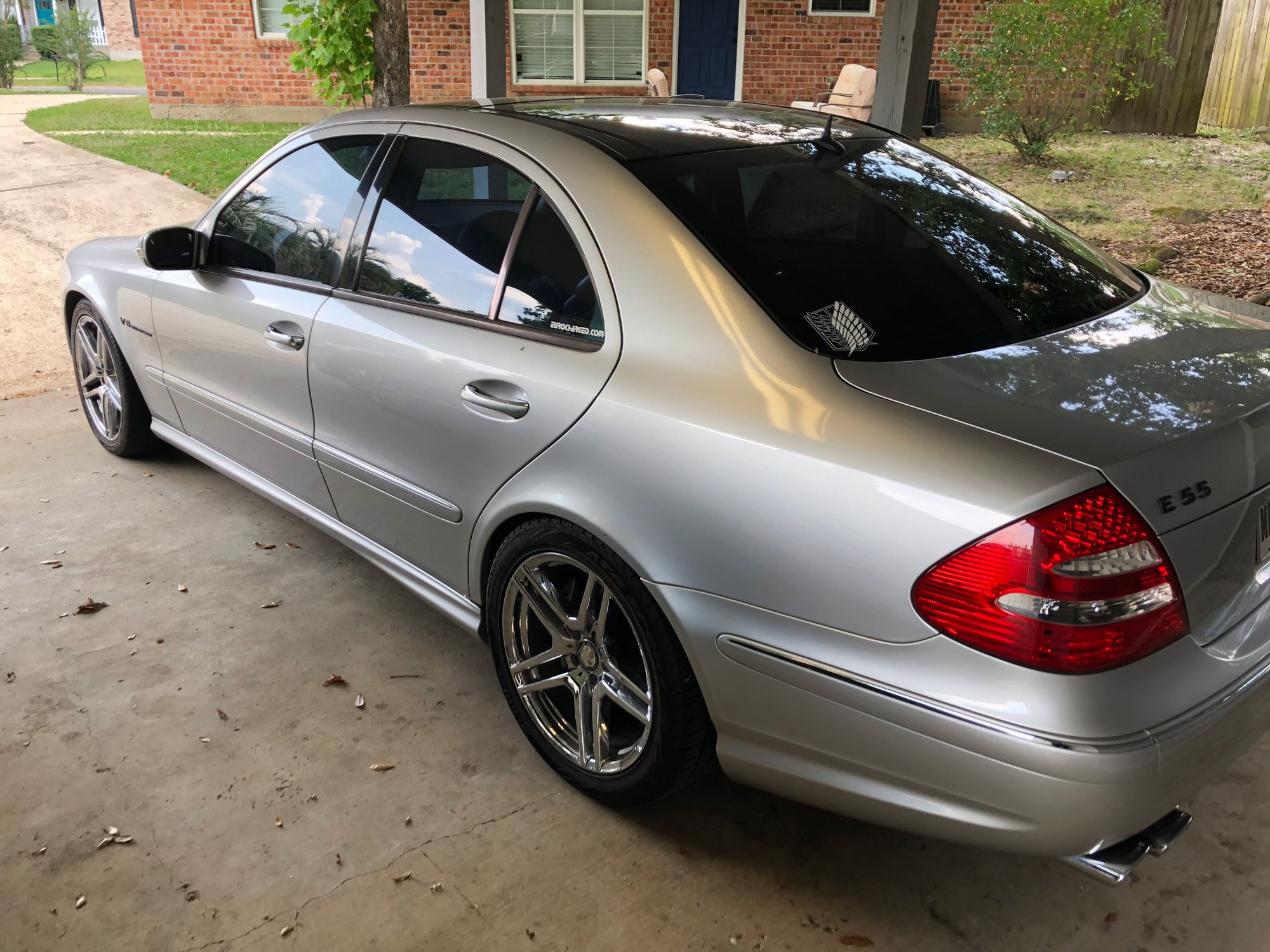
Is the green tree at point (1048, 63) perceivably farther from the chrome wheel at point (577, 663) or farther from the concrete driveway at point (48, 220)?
the chrome wheel at point (577, 663)

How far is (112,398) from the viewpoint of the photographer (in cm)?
466

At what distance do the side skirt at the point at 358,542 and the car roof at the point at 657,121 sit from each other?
1277mm

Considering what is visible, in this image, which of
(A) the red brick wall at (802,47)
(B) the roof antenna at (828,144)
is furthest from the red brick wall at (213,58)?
(B) the roof antenna at (828,144)

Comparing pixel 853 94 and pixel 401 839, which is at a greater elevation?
pixel 853 94

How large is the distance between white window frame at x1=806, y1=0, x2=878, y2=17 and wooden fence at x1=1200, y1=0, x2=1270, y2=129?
4.34m

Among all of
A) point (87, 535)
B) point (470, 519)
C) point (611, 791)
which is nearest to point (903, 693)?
point (611, 791)

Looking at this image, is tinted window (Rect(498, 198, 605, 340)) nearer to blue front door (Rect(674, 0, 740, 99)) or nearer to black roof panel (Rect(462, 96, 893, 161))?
black roof panel (Rect(462, 96, 893, 161))

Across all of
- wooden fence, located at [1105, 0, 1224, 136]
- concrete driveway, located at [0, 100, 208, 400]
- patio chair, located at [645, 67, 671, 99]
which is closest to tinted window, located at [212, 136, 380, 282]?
concrete driveway, located at [0, 100, 208, 400]

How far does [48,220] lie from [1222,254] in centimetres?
987

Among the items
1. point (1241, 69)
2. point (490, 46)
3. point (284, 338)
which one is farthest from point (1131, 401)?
point (1241, 69)

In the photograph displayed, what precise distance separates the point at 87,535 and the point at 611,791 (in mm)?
2694

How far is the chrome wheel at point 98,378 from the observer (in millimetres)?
4578

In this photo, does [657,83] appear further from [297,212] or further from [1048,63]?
[297,212]

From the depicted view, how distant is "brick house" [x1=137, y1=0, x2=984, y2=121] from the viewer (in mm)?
14445
